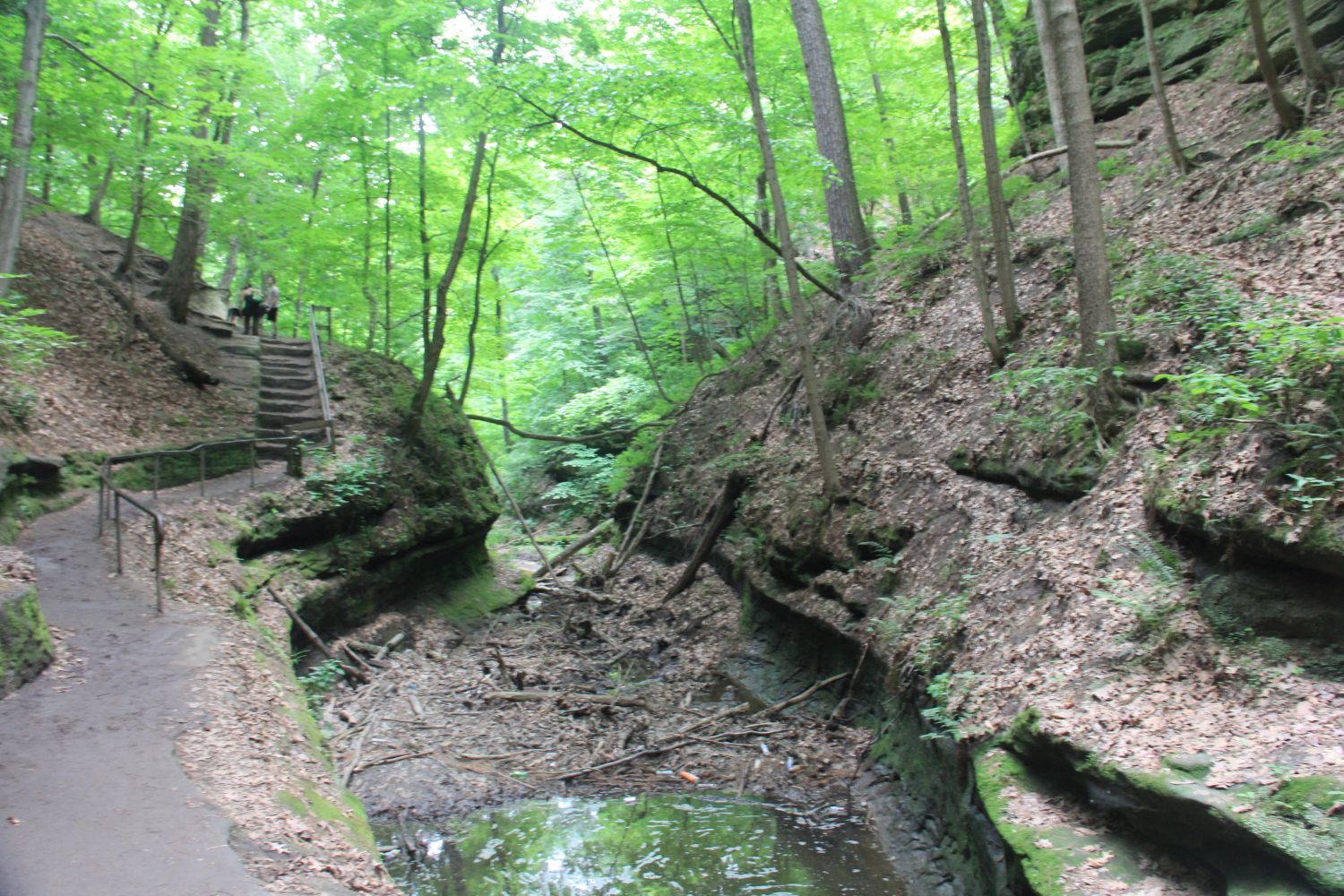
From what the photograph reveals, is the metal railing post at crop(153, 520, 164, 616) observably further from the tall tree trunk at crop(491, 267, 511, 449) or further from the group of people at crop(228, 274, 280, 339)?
the group of people at crop(228, 274, 280, 339)

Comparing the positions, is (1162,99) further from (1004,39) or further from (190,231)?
(190,231)

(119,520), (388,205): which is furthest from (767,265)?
(119,520)

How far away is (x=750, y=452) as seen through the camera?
1477 cm

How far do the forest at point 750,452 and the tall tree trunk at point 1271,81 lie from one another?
0.21ft

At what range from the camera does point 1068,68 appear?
7.64 metres

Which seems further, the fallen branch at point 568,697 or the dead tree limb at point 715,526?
the dead tree limb at point 715,526

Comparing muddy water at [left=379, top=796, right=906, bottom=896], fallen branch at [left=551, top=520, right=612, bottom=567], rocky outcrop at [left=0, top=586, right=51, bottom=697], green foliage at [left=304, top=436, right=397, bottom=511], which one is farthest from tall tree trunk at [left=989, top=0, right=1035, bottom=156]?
rocky outcrop at [left=0, top=586, right=51, bottom=697]

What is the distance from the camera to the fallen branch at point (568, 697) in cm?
1078

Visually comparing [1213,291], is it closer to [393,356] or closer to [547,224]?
[393,356]

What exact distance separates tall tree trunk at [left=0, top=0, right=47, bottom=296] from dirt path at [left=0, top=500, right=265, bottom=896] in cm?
490

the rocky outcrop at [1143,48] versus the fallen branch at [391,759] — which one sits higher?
the rocky outcrop at [1143,48]

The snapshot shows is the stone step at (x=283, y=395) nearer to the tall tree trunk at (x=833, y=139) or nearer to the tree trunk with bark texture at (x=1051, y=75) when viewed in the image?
the tall tree trunk at (x=833, y=139)

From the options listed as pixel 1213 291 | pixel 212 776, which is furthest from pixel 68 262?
pixel 1213 291

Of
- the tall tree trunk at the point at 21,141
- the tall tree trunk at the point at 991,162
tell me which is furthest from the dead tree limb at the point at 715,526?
the tall tree trunk at the point at 21,141
